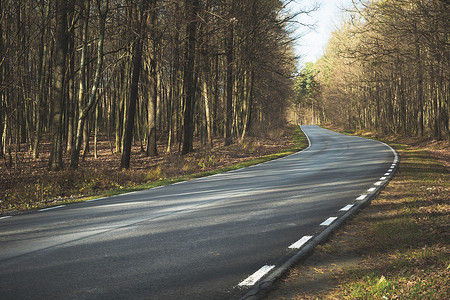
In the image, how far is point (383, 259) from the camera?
4.92m

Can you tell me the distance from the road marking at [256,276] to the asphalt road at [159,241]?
0.20 feet

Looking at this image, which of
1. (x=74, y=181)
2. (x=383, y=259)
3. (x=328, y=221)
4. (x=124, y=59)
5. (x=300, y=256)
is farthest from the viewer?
(x=124, y=59)

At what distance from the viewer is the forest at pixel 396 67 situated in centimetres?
1677

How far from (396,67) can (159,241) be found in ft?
122

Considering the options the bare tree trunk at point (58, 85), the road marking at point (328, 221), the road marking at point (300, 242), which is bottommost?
the road marking at point (328, 221)

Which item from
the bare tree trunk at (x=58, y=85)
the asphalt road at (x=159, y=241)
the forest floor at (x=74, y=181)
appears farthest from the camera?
the bare tree trunk at (x=58, y=85)

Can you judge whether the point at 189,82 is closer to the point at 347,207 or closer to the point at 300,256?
the point at 347,207

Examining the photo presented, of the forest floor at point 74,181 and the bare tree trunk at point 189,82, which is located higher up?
the bare tree trunk at point 189,82

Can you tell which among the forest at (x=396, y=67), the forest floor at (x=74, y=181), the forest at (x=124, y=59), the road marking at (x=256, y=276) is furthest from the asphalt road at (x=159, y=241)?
the forest at (x=396, y=67)

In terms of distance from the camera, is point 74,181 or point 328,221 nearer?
point 328,221

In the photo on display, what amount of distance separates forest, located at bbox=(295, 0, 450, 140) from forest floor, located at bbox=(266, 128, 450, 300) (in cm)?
1024

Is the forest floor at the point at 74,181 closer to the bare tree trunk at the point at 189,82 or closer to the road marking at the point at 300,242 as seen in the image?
the bare tree trunk at the point at 189,82

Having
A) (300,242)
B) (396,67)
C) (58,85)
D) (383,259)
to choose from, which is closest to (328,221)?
(300,242)

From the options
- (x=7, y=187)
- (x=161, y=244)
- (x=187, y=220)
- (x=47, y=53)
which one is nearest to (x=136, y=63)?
(x=7, y=187)
